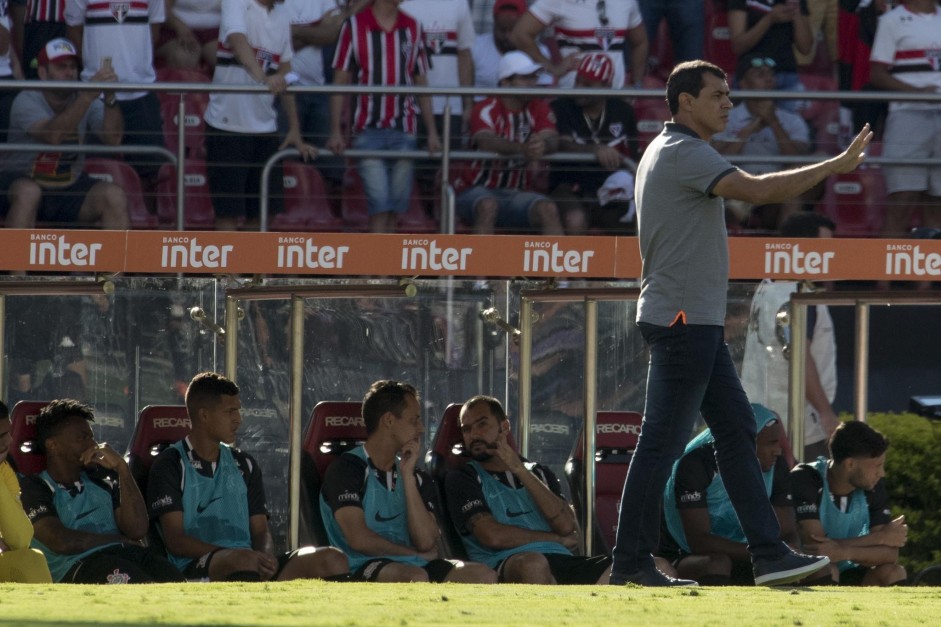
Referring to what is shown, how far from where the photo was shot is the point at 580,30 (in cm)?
1206

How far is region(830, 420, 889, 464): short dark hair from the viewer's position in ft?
28.6

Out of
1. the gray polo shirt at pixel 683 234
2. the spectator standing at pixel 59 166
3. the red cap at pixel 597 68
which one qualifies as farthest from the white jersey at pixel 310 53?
the gray polo shirt at pixel 683 234

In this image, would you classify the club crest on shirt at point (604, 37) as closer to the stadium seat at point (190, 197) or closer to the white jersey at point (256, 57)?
the white jersey at point (256, 57)

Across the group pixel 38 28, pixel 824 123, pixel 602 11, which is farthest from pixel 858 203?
pixel 38 28

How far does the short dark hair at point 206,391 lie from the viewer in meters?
8.31

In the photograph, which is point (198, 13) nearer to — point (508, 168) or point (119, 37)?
point (119, 37)

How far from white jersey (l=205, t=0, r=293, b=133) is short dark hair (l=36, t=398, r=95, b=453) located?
3.20 meters

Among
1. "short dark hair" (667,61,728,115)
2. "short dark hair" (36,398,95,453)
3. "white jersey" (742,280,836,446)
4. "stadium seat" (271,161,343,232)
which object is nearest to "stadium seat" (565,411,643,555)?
"white jersey" (742,280,836,446)

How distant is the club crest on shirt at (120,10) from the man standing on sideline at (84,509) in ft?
13.0

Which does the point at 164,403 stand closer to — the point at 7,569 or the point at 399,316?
the point at 399,316

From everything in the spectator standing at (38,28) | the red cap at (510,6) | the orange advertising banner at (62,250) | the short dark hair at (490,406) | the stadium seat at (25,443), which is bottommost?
the stadium seat at (25,443)

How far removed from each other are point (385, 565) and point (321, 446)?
3.07ft

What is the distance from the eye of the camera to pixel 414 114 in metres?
11.2

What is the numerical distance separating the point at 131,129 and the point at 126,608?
A: 672 cm
